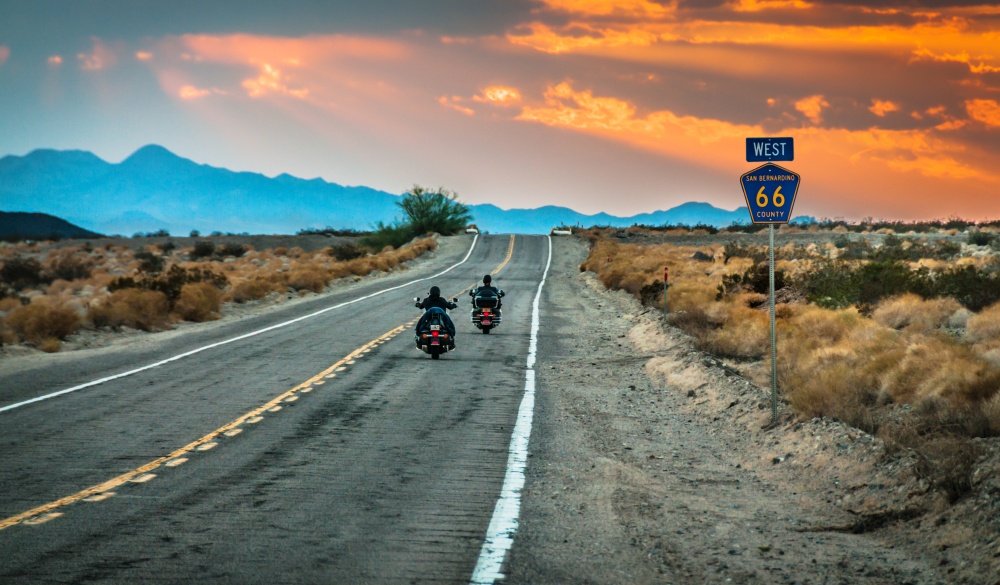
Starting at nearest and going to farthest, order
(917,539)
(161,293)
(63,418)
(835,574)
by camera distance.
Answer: (835,574) < (917,539) < (63,418) < (161,293)

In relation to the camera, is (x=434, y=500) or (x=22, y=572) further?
(x=434, y=500)

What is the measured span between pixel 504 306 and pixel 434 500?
2597 cm

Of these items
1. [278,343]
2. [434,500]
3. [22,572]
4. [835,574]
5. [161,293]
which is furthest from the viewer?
[161,293]

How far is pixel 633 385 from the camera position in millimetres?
16344

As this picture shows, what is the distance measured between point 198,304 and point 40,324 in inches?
281

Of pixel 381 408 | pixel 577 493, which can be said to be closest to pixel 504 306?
pixel 381 408

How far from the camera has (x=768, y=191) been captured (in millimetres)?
12125

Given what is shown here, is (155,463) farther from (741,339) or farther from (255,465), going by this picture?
(741,339)

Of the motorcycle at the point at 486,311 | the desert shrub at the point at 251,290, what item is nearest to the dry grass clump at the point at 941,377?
the motorcycle at the point at 486,311

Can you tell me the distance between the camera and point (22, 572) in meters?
6.04

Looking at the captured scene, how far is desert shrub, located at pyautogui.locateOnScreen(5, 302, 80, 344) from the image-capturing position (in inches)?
876

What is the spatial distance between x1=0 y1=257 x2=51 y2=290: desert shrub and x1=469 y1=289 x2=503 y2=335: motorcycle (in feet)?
138

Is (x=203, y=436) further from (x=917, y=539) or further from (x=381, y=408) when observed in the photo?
(x=917, y=539)

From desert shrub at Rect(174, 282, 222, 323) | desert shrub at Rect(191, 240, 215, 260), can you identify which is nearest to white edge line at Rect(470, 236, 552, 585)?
desert shrub at Rect(174, 282, 222, 323)
